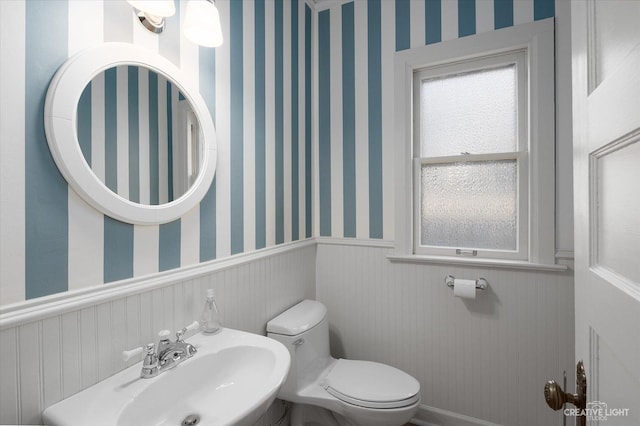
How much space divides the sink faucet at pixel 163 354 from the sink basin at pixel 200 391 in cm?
2

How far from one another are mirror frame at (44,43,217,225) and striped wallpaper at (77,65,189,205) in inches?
0.9

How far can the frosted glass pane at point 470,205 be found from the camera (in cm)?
172

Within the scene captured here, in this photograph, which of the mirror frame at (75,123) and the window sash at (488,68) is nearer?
the mirror frame at (75,123)

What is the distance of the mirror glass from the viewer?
35.9 inches

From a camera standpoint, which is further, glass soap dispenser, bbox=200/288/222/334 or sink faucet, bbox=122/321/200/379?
glass soap dispenser, bbox=200/288/222/334

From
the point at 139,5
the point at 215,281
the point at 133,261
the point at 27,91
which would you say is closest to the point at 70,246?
the point at 133,261

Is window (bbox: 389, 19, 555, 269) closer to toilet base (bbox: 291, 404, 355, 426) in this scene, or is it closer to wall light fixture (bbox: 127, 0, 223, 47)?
toilet base (bbox: 291, 404, 355, 426)

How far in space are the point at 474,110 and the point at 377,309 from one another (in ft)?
4.30

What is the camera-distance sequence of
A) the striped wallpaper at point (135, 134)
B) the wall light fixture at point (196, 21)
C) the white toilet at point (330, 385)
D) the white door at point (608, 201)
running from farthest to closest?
the white toilet at point (330, 385) < the wall light fixture at point (196, 21) < the striped wallpaper at point (135, 134) < the white door at point (608, 201)

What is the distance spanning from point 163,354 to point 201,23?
110 cm

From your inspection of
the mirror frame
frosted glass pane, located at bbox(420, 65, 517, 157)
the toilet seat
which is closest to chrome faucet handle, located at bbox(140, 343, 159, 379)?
the mirror frame

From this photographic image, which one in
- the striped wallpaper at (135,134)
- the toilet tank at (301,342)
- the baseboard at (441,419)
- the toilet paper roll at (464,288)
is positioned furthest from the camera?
the baseboard at (441,419)

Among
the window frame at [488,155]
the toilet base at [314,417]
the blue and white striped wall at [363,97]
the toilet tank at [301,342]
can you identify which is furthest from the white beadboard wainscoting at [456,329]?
the toilet base at [314,417]

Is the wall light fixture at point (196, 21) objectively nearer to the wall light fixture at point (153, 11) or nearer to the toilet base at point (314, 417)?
the wall light fixture at point (153, 11)
